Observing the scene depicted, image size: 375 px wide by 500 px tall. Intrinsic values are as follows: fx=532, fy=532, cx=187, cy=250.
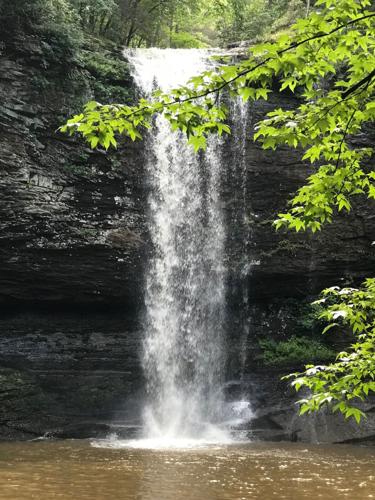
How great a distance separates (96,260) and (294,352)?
562cm

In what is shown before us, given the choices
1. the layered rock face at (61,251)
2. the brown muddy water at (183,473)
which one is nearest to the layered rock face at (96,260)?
the layered rock face at (61,251)

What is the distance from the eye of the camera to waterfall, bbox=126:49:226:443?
13367 millimetres

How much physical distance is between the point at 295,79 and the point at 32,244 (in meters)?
10.5

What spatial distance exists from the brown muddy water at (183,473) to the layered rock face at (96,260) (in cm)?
257

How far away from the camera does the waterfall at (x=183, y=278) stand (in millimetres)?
13367

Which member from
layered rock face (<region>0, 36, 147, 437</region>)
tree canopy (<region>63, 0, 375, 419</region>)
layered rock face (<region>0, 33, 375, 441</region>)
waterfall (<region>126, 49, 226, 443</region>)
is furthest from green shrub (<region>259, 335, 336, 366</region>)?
tree canopy (<region>63, 0, 375, 419</region>)

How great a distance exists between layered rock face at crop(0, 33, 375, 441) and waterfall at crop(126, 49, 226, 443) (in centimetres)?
34

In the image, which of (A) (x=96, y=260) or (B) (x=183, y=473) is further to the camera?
(A) (x=96, y=260)

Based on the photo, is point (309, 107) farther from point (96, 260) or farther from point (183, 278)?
point (183, 278)

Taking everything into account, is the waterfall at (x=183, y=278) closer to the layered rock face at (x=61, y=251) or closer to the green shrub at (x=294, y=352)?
the layered rock face at (x=61, y=251)

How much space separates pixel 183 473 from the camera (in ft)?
23.3

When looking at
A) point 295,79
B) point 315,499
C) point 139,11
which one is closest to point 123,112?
point 295,79

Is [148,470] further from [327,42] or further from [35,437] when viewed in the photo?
[327,42]

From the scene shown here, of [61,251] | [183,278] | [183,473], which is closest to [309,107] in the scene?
[183,473]
